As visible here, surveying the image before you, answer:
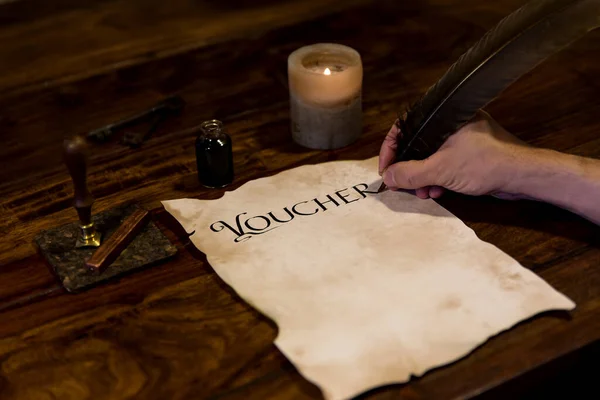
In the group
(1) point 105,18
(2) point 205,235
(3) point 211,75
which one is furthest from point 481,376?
(1) point 105,18

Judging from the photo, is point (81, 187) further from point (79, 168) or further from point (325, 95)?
point (325, 95)

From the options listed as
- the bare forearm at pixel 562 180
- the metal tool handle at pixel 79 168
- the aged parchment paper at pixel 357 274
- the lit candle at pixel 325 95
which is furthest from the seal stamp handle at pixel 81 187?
the bare forearm at pixel 562 180

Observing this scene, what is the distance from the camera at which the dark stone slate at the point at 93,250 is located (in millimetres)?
1043

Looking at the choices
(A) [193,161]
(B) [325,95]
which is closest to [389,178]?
(B) [325,95]

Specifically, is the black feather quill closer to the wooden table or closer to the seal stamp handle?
the wooden table

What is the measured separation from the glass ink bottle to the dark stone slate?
131 millimetres

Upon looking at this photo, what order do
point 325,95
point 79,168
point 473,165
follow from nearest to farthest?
point 79,168
point 473,165
point 325,95

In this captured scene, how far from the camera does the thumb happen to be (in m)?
1.14

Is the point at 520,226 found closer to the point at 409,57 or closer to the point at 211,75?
the point at 409,57

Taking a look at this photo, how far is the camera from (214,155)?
1.21m

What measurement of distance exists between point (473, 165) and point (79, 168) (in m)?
0.54

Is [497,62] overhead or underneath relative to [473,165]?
overhead

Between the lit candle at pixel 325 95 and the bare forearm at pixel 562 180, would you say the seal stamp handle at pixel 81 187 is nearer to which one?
the lit candle at pixel 325 95

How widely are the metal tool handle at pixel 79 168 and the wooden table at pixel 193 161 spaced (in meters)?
0.10
